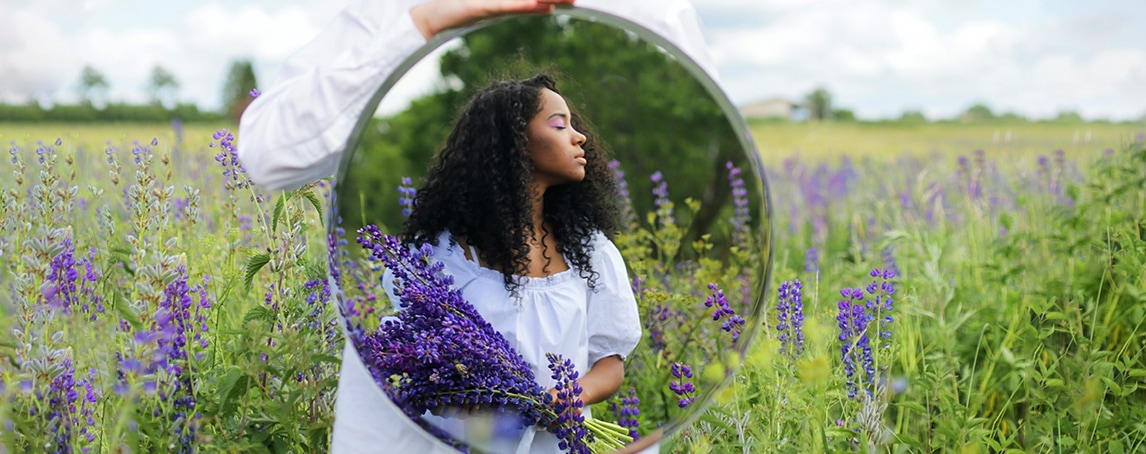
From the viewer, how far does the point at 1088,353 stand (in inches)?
91.7

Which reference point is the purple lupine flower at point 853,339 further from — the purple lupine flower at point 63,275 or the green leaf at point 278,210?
the purple lupine flower at point 63,275

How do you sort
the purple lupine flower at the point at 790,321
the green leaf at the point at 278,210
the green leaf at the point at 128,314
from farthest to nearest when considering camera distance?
the purple lupine flower at the point at 790,321, the green leaf at the point at 278,210, the green leaf at the point at 128,314

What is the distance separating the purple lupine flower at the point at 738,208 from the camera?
1719 millimetres

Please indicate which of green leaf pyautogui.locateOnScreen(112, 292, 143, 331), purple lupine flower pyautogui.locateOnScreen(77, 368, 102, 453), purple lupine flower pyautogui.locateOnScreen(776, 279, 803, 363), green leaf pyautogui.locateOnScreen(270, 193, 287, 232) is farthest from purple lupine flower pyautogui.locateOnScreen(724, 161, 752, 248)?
purple lupine flower pyautogui.locateOnScreen(77, 368, 102, 453)

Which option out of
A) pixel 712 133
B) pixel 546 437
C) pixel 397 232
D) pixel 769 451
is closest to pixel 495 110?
pixel 397 232

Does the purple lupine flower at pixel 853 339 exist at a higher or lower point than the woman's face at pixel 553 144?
lower

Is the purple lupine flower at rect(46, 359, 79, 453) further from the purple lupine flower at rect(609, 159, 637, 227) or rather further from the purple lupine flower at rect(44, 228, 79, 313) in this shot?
the purple lupine flower at rect(609, 159, 637, 227)

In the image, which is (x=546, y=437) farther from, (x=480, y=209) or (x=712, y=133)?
(x=712, y=133)

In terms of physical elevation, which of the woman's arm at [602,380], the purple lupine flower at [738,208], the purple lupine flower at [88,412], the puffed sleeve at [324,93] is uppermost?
the puffed sleeve at [324,93]

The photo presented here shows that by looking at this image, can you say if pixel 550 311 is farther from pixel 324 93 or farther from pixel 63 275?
pixel 63 275

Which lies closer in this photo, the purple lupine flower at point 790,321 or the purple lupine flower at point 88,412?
the purple lupine flower at point 88,412

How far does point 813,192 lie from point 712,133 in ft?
12.3

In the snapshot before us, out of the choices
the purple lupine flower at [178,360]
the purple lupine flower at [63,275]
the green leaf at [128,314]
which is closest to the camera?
the green leaf at [128,314]

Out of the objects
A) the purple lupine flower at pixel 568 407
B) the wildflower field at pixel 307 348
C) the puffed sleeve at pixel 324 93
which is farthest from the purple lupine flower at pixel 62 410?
the purple lupine flower at pixel 568 407
